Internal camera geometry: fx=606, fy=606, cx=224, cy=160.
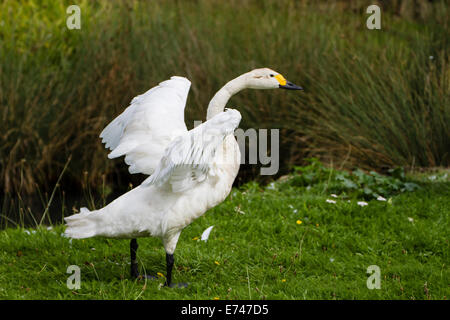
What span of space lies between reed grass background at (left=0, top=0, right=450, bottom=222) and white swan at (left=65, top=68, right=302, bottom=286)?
2.71 m

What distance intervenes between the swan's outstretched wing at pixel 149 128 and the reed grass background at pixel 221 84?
2.65m

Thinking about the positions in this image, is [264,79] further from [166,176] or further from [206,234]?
[206,234]

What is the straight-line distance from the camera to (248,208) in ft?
20.2

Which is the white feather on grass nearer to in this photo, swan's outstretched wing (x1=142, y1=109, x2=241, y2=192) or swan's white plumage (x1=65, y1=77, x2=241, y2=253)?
swan's white plumage (x1=65, y1=77, x2=241, y2=253)

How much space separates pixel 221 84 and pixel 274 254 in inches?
144

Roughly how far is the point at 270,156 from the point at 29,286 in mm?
4218

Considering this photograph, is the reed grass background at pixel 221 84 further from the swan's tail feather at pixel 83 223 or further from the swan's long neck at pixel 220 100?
the swan's tail feather at pixel 83 223

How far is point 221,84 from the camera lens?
8.23 m

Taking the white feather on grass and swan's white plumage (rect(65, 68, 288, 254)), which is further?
the white feather on grass

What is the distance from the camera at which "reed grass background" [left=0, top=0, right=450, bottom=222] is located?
7.29m

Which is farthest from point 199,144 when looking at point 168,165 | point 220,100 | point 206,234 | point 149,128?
point 206,234

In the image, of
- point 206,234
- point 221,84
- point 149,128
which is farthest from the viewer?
point 221,84

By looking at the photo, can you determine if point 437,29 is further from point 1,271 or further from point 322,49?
point 1,271

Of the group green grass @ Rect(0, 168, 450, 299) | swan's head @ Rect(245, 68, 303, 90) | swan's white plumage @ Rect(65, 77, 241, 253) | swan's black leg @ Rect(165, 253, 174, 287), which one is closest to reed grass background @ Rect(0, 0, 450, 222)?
green grass @ Rect(0, 168, 450, 299)
